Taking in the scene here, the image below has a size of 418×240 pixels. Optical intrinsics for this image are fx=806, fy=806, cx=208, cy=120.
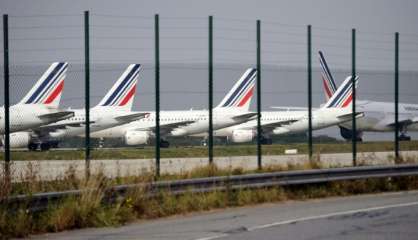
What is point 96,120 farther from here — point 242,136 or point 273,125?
point 273,125

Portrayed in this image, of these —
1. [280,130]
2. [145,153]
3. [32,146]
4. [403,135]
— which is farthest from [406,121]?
[145,153]

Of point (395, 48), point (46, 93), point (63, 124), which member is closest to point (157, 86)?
point (395, 48)

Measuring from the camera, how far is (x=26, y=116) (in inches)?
990

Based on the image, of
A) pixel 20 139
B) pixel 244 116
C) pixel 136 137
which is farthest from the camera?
pixel 136 137

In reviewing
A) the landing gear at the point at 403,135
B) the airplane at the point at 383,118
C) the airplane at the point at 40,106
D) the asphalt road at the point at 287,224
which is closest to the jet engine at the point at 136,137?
the airplane at the point at 40,106

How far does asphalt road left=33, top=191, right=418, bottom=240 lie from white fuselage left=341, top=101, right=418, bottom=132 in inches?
1581

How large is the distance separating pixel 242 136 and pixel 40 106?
20768mm

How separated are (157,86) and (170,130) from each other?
31.7 metres

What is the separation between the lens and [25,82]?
1495 cm

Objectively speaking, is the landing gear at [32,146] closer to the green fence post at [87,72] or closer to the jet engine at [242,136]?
the jet engine at [242,136]

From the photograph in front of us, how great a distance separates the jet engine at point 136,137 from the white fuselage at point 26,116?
1374cm

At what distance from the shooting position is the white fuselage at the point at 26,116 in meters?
21.6

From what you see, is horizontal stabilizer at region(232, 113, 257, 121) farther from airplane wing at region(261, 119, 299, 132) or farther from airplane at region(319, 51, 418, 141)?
airplane at region(319, 51, 418, 141)

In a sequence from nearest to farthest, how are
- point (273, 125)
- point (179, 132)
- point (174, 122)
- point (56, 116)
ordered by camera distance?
1. point (56, 116)
2. point (174, 122)
3. point (179, 132)
4. point (273, 125)
